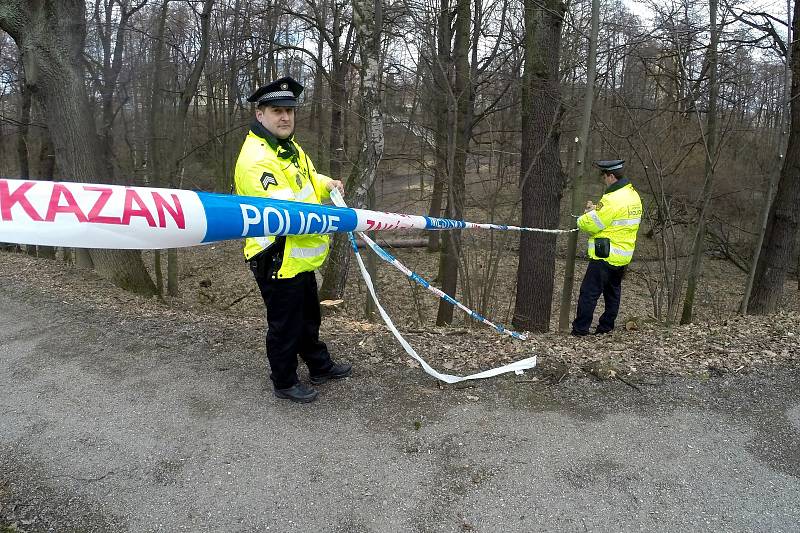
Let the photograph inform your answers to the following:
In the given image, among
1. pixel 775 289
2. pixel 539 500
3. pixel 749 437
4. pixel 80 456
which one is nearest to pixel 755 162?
pixel 775 289

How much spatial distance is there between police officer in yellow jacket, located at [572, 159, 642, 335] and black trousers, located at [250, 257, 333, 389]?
3.75 metres

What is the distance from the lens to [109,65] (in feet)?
60.3

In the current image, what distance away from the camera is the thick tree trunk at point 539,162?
7.37 metres

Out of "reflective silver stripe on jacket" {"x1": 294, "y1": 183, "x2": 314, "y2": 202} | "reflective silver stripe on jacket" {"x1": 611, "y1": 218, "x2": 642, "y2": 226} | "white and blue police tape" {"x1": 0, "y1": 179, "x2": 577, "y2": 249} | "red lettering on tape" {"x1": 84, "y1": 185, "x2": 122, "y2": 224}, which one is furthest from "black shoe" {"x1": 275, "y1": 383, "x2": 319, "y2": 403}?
"reflective silver stripe on jacket" {"x1": 611, "y1": 218, "x2": 642, "y2": 226}

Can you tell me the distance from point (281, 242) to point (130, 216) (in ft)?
3.40

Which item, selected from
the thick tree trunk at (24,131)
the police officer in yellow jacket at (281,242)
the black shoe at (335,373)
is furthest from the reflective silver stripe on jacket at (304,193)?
the thick tree trunk at (24,131)

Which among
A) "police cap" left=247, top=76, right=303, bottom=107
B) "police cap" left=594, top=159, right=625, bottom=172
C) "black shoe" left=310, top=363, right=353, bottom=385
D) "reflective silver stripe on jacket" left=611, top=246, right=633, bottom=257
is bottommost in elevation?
"black shoe" left=310, top=363, right=353, bottom=385

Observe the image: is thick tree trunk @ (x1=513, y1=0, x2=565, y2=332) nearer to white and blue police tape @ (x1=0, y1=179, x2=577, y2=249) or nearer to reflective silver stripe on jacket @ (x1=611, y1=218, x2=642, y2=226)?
reflective silver stripe on jacket @ (x1=611, y1=218, x2=642, y2=226)

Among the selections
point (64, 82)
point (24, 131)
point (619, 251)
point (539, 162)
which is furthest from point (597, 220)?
point (24, 131)

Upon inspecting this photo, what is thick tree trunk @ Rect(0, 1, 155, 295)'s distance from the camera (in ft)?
25.5

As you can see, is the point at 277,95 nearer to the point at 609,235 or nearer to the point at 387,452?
the point at 387,452

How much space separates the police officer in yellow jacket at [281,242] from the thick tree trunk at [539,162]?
4.54 m

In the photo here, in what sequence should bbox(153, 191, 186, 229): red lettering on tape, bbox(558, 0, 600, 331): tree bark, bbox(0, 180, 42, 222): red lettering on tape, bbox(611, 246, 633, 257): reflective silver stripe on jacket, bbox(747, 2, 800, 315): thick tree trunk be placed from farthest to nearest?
bbox(747, 2, 800, 315): thick tree trunk < bbox(558, 0, 600, 331): tree bark < bbox(611, 246, 633, 257): reflective silver stripe on jacket < bbox(153, 191, 186, 229): red lettering on tape < bbox(0, 180, 42, 222): red lettering on tape

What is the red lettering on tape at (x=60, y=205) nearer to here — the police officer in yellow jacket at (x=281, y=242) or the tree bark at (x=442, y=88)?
the police officer in yellow jacket at (x=281, y=242)
